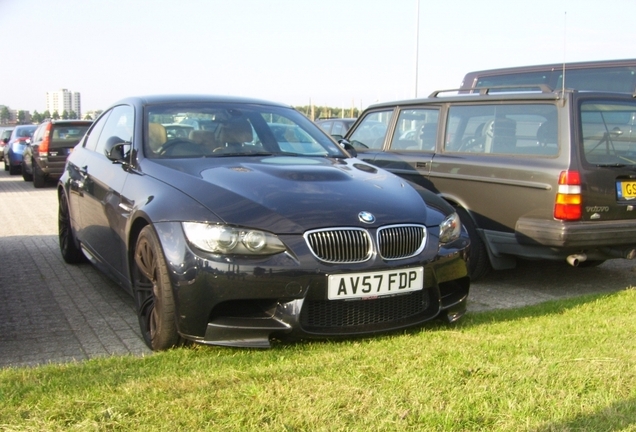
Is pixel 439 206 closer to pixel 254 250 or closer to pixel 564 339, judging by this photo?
pixel 564 339

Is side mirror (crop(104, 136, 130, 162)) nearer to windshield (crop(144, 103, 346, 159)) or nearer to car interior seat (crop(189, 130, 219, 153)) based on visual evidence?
windshield (crop(144, 103, 346, 159))

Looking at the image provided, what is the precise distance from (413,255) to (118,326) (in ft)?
6.86

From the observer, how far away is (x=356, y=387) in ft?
11.0

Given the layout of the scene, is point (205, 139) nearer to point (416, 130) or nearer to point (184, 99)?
point (184, 99)

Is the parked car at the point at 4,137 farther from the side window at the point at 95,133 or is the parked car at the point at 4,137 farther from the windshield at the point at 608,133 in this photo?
the windshield at the point at 608,133

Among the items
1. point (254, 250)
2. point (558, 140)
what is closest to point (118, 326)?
point (254, 250)

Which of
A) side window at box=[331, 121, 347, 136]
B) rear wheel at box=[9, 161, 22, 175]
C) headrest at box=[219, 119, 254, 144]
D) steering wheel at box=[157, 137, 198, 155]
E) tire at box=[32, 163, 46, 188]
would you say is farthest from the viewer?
rear wheel at box=[9, 161, 22, 175]

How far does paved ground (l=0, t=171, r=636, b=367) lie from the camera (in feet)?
14.6

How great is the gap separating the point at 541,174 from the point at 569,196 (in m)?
0.30

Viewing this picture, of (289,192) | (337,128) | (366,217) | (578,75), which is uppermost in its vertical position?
(578,75)

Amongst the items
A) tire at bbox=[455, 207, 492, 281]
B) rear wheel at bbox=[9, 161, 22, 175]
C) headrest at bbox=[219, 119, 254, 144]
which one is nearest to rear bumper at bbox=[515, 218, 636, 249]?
tire at bbox=[455, 207, 492, 281]

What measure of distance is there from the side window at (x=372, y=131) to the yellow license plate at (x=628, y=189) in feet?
9.11

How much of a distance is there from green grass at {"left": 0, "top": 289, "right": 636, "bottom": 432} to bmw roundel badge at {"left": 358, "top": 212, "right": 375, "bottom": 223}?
2.31 feet

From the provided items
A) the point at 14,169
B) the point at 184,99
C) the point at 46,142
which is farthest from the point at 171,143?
the point at 14,169
